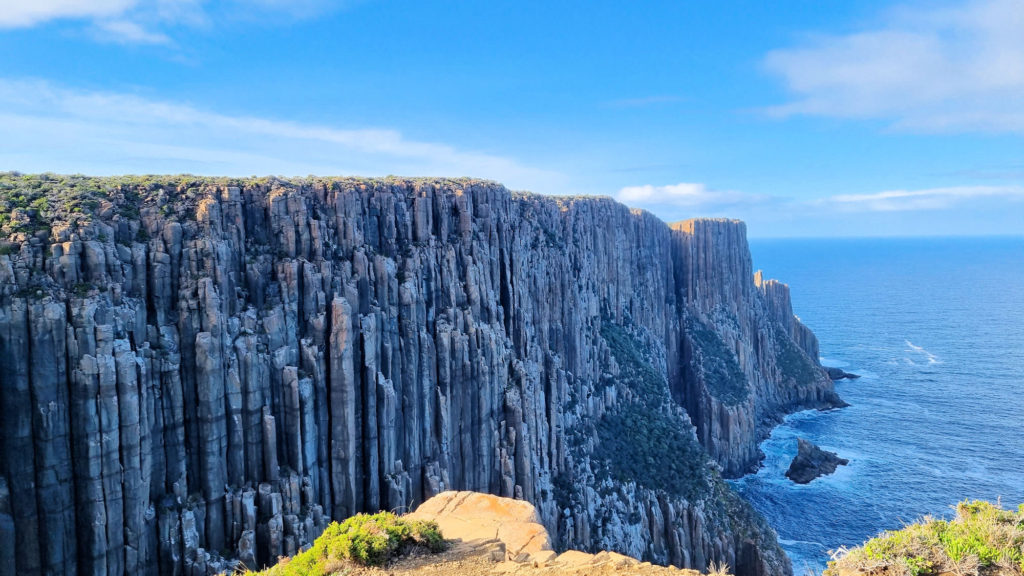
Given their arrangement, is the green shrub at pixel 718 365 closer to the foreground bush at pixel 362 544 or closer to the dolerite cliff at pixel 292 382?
the dolerite cliff at pixel 292 382

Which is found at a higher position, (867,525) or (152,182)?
(152,182)

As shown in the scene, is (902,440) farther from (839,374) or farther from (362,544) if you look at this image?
(362,544)

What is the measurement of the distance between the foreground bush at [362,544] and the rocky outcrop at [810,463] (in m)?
73.9

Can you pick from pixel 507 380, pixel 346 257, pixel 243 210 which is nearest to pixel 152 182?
pixel 243 210

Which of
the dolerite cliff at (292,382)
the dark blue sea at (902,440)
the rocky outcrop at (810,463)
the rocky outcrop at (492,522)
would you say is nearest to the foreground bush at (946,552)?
the rocky outcrop at (492,522)

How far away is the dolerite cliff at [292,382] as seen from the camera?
2848 cm

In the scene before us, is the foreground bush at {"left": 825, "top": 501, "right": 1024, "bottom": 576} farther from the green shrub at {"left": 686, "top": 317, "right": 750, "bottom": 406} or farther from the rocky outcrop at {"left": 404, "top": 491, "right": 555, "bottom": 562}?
the green shrub at {"left": 686, "top": 317, "right": 750, "bottom": 406}

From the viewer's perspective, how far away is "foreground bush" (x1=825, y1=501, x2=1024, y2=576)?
16281 millimetres

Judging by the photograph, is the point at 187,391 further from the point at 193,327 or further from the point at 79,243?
the point at 79,243

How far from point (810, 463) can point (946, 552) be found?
7368 cm

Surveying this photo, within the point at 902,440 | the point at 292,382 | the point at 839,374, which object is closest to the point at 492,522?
the point at 292,382

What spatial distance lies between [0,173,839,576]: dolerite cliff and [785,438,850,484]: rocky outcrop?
20919mm

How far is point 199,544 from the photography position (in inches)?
1243

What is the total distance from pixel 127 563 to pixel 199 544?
3108 millimetres
